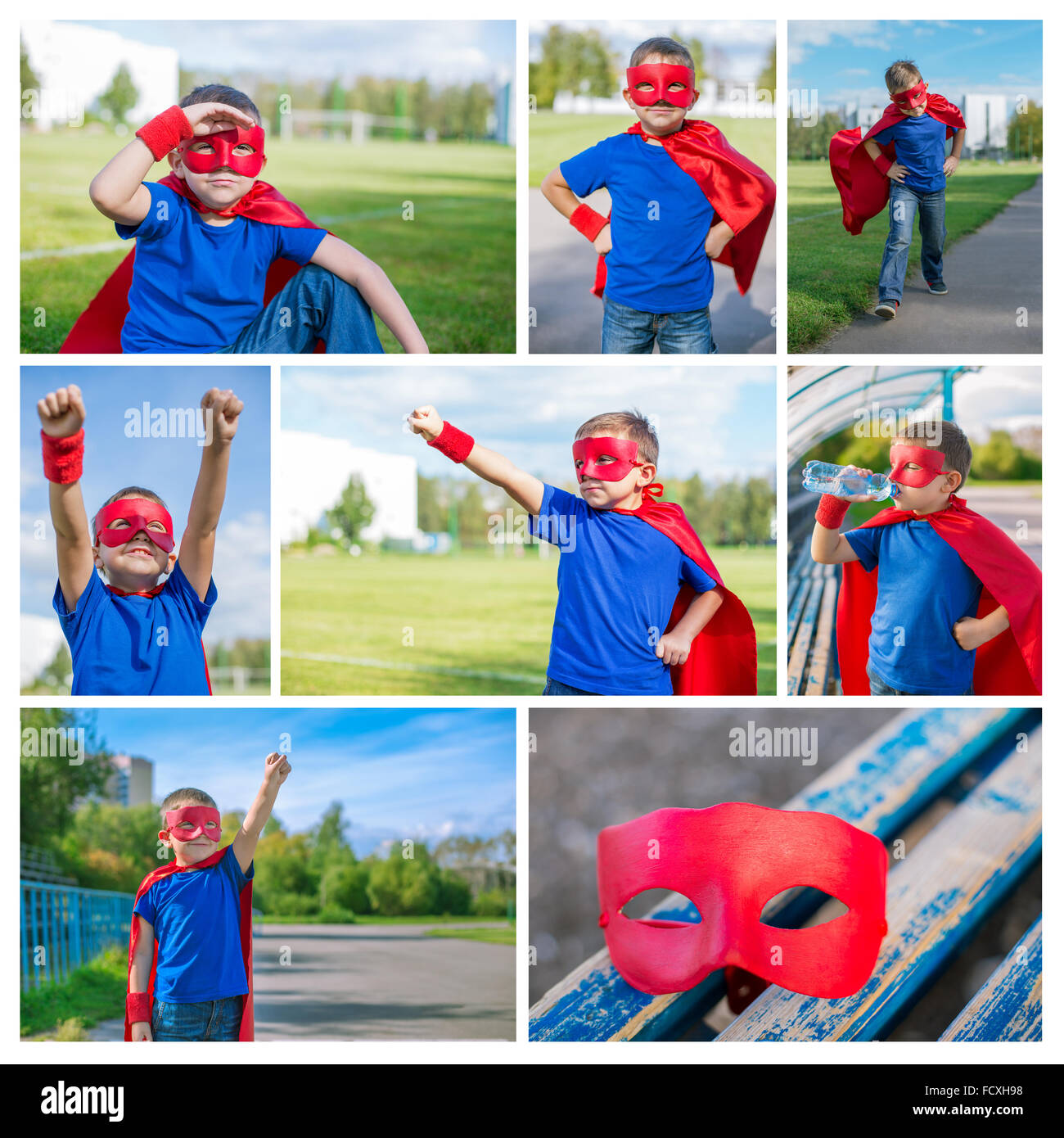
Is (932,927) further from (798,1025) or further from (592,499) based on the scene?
(592,499)

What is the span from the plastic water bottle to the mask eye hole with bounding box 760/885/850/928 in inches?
50.5

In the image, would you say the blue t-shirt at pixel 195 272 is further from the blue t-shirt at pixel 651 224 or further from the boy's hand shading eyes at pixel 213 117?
the blue t-shirt at pixel 651 224

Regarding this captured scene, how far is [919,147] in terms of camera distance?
329cm

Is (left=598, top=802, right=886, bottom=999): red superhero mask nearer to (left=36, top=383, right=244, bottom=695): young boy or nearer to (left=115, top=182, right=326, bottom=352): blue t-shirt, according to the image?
(left=36, top=383, right=244, bottom=695): young boy

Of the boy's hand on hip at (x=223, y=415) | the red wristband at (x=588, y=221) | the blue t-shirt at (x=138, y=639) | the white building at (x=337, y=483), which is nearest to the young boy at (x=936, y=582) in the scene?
the red wristband at (x=588, y=221)

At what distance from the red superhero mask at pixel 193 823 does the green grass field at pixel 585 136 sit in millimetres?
2337

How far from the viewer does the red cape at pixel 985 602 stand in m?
3.19

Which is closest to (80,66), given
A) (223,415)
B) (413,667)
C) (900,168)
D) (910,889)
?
(223,415)

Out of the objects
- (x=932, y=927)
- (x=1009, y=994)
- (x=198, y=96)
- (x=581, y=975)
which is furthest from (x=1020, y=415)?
(x=198, y=96)

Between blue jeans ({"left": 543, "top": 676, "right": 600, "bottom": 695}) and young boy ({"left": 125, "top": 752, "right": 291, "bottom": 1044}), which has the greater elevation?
blue jeans ({"left": 543, "top": 676, "right": 600, "bottom": 695})

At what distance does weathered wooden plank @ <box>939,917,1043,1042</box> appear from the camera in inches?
127

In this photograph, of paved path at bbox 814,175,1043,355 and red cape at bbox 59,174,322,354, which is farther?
paved path at bbox 814,175,1043,355

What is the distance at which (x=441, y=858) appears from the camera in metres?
3.27

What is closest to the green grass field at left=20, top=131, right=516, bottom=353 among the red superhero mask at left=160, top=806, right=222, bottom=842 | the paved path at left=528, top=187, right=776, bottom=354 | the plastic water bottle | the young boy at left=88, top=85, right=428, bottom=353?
the paved path at left=528, top=187, right=776, bottom=354
